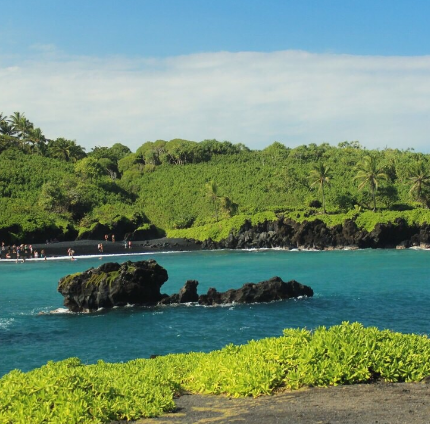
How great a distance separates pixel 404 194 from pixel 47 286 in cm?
9023

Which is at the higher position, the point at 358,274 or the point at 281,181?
the point at 281,181

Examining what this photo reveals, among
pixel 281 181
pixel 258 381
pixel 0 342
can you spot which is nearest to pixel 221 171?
pixel 281 181

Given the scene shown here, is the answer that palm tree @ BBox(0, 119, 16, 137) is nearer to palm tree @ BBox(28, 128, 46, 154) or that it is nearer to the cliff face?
palm tree @ BBox(28, 128, 46, 154)

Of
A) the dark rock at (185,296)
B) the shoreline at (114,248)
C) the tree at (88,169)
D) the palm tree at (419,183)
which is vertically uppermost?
→ the tree at (88,169)

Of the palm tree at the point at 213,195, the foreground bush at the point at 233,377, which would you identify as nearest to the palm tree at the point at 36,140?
the palm tree at the point at 213,195

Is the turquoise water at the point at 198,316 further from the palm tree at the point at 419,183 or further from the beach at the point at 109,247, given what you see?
the palm tree at the point at 419,183

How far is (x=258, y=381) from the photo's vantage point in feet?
Answer: 38.9

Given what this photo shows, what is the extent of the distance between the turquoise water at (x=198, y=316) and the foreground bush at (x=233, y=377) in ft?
53.6

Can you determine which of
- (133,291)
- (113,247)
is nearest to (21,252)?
(113,247)

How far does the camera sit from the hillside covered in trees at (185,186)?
110 meters

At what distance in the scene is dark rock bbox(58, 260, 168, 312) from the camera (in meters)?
42.5

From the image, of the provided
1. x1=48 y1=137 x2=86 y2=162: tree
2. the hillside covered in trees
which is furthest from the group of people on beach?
x1=48 y1=137 x2=86 y2=162: tree

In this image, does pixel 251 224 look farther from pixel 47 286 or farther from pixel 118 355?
pixel 118 355

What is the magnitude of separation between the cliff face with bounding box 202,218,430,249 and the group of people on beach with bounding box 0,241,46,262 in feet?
102
